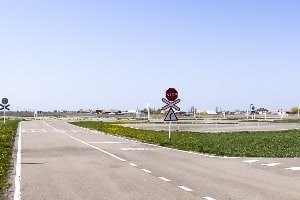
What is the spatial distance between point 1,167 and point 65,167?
2067mm

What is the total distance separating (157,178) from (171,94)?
17384 millimetres

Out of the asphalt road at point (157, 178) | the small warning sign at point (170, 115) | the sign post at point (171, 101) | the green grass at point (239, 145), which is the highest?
the sign post at point (171, 101)

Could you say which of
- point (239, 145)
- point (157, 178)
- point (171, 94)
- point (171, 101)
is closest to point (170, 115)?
point (171, 101)

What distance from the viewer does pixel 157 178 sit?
1330 centimetres

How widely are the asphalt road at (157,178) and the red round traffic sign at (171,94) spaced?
10.8 m

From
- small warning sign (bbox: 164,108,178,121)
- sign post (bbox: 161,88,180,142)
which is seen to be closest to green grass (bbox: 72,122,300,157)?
small warning sign (bbox: 164,108,178,121)

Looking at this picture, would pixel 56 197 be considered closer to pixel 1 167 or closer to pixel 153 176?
pixel 153 176

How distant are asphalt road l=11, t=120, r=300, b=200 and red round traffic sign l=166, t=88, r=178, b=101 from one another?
10.8 m

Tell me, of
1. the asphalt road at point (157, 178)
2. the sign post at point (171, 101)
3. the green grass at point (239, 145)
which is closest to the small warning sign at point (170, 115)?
the sign post at point (171, 101)

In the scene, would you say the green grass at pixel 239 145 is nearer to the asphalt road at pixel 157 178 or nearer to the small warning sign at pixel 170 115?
the small warning sign at pixel 170 115

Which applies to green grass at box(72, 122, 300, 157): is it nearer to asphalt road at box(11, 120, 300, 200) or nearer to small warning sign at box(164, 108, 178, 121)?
small warning sign at box(164, 108, 178, 121)

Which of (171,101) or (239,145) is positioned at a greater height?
(171,101)

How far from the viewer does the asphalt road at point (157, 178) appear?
34.8ft

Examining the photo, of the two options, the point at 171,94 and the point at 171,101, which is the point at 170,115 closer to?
the point at 171,101
